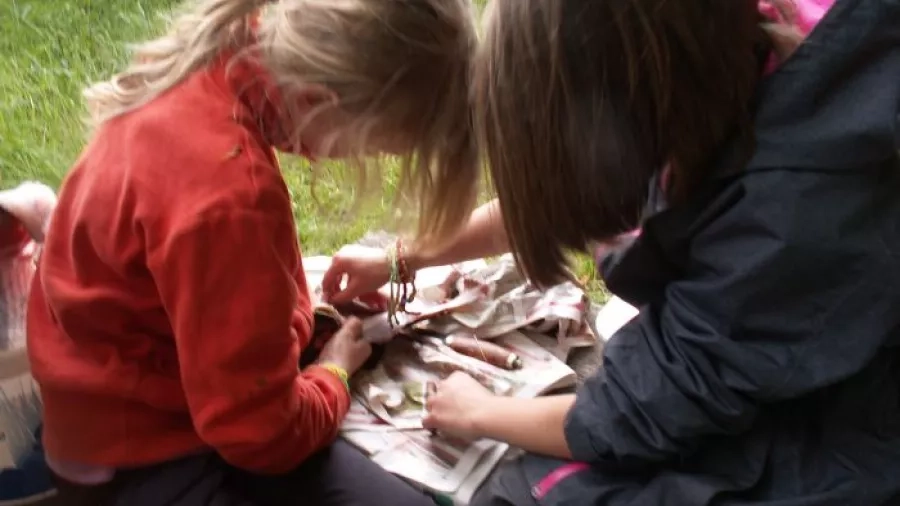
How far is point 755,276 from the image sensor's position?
0.83 metres

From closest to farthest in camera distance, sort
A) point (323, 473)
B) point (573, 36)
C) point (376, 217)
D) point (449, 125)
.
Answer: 1. point (573, 36)
2. point (449, 125)
3. point (323, 473)
4. point (376, 217)

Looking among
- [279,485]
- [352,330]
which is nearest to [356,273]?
[352,330]

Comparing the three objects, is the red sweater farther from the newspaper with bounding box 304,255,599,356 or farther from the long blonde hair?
the newspaper with bounding box 304,255,599,356

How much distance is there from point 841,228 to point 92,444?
76 cm

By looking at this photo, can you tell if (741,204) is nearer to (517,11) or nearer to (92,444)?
(517,11)

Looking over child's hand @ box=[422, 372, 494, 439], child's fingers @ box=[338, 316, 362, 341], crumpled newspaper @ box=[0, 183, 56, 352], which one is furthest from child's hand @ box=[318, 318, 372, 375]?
crumpled newspaper @ box=[0, 183, 56, 352]

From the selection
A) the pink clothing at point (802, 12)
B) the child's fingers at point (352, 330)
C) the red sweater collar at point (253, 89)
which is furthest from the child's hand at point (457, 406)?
the pink clothing at point (802, 12)

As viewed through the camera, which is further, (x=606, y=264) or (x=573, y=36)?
(x=606, y=264)

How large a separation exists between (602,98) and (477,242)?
490 millimetres

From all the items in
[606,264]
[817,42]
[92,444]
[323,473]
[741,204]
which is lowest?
[323,473]

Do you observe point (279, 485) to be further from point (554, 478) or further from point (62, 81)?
point (62, 81)

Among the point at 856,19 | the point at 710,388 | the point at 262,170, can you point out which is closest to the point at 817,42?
the point at 856,19

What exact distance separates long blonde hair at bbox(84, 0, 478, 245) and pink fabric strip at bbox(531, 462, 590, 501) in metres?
0.28

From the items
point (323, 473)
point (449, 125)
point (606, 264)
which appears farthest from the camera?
point (323, 473)
